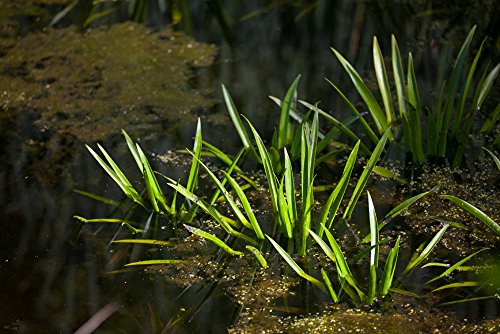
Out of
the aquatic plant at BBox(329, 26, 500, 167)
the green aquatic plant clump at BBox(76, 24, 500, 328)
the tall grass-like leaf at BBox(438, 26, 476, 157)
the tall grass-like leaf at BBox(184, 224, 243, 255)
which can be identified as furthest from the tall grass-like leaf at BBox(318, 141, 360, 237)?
the tall grass-like leaf at BBox(438, 26, 476, 157)

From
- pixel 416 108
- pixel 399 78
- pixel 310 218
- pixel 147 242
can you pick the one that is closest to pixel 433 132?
pixel 416 108

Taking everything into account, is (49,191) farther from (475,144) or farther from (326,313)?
(475,144)

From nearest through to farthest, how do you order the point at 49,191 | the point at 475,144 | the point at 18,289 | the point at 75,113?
the point at 18,289 < the point at 49,191 < the point at 475,144 < the point at 75,113

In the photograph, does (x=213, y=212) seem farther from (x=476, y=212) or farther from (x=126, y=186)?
(x=476, y=212)

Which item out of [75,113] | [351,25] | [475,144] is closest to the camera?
[475,144]

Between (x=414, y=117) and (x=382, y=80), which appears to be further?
(x=382, y=80)

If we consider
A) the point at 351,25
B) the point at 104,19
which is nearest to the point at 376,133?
the point at 351,25

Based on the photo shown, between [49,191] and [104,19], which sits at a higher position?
[104,19]

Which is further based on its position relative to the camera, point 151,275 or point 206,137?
point 206,137

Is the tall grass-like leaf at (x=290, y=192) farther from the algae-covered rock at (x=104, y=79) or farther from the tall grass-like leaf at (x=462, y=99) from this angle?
the algae-covered rock at (x=104, y=79)
